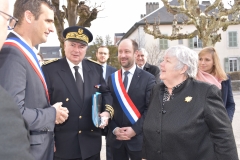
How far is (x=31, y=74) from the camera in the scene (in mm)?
2609

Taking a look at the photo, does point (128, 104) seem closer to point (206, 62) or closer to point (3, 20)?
point (206, 62)

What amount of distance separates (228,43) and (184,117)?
38.3 m

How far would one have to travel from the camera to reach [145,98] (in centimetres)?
426

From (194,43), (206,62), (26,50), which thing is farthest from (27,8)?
(194,43)

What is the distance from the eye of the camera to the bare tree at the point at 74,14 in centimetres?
818

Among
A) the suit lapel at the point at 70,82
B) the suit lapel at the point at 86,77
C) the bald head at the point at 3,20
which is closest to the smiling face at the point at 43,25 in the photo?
the suit lapel at the point at 70,82

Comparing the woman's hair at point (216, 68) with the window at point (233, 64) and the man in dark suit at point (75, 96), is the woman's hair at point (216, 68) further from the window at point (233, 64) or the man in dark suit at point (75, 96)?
the window at point (233, 64)

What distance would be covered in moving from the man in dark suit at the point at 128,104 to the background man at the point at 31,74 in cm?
145

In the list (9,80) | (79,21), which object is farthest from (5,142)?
(79,21)

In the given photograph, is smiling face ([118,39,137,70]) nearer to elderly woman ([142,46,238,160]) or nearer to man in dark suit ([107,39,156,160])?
man in dark suit ([107,39,156,160])

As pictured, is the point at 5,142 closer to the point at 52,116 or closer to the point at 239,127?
the point at 52,116

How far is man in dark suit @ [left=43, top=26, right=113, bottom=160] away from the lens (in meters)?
3.53

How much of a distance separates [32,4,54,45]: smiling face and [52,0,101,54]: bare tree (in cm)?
524

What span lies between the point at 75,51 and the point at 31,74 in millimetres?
1123
